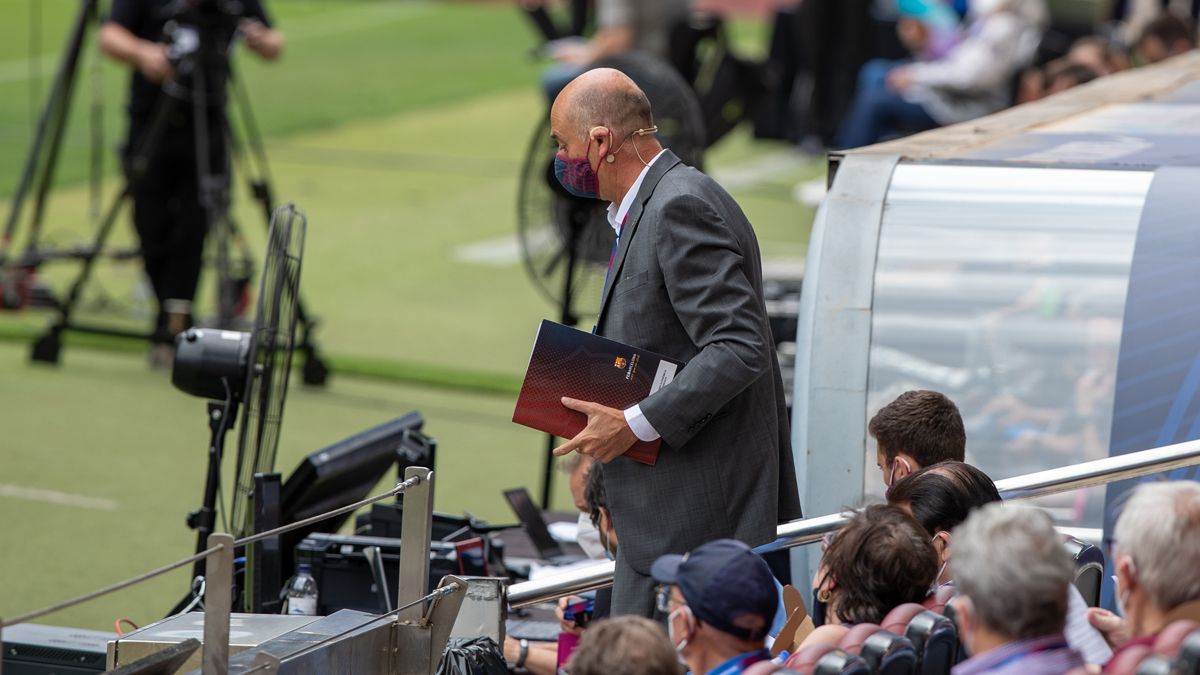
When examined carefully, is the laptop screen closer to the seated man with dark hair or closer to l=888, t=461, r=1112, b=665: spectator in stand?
the seated man with dark hair

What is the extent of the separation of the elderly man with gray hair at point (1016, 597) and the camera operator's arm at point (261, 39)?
705 centimetres

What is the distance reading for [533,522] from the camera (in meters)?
6.40

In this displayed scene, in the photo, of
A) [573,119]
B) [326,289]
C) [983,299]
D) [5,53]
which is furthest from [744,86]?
[5,53]

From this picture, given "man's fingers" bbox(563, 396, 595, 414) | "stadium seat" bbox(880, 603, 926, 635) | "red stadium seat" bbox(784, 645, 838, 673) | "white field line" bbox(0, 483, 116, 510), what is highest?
"white field line" bbox(0, 483, 116, 510)

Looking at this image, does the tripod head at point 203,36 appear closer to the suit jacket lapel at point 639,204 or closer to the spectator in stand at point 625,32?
the spectator in stand at point 625,32

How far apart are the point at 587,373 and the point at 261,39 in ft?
19.5

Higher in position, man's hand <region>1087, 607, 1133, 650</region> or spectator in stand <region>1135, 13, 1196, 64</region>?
spectator in stand <region>1135, 13, 1196, 64</region>

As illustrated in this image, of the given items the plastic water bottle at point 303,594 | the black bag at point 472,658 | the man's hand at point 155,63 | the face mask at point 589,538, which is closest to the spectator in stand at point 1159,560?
the black bag at point 472,658

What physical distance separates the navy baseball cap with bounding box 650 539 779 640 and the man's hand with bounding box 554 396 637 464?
0.64 metres

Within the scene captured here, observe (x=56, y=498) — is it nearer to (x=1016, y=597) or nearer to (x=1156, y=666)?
(x=1016, y=597)

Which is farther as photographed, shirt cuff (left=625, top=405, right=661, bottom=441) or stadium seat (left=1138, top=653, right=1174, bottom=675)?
shirt cuff (left=625, top=405, right=661, bottom=441)

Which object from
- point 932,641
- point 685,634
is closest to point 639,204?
point 685,634

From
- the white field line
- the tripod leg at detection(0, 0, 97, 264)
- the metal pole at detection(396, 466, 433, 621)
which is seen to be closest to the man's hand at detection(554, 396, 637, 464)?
the metal pole at detection(396, 466, 433, 621)

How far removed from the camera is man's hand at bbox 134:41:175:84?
967cm
